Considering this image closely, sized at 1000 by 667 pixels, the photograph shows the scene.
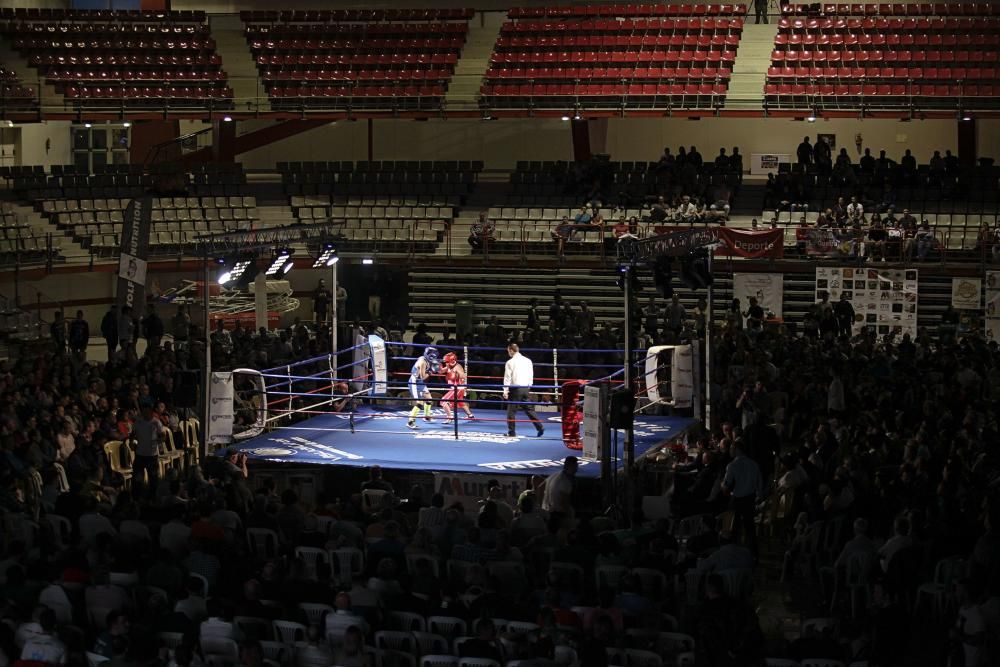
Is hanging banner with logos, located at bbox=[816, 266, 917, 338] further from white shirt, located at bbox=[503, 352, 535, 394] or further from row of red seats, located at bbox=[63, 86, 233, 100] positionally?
row of red seats, located at bbox=[63, 86, 233, 100]

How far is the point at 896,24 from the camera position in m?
34.0

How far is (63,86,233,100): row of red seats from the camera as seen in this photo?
32.6 meters

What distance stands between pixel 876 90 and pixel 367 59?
11581 mm

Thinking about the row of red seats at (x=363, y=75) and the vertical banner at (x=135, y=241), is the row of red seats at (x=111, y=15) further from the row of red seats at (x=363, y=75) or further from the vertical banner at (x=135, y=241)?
the vertical banner at (x=135, y=241)

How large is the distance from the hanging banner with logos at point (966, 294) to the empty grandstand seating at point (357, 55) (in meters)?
12.0

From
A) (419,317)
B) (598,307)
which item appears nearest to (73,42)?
(419,317)

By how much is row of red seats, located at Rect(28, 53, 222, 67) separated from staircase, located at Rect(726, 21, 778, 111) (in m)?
12.0

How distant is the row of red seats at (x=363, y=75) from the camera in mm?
33781

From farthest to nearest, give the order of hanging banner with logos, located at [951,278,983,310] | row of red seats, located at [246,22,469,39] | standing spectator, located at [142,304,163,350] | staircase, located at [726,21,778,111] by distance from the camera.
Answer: row of red seats, located at [246,22,469,39] < staircase, located at [726,21,778,111] < hanging banner with logos, located at [951,278,983,310] < standing spectator, located at [142,304,163,350]

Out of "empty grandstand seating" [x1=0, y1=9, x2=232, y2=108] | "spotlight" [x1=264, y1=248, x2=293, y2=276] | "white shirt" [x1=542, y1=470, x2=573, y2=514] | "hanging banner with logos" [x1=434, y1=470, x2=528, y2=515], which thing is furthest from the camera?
"empty grandstand seating" [x1=0, y1=9, x2=232, y2=108]

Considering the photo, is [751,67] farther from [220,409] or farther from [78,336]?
[220,409]

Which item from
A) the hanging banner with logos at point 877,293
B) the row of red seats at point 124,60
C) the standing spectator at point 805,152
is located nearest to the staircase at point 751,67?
the standing spectator at point 805,152

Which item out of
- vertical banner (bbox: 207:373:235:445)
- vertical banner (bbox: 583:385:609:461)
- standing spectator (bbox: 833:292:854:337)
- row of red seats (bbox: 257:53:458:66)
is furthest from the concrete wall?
vertical banner (bbox: 583:385:609:461)

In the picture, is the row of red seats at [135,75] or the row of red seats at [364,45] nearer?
the row of red seats at [135,75]
